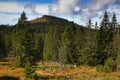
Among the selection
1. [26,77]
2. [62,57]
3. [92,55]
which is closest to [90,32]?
[92,55]

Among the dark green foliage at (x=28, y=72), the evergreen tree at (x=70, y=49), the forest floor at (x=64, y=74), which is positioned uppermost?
the evergreen tree at (x=70, y=49)

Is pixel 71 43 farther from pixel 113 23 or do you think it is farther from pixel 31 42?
pixel 31 42

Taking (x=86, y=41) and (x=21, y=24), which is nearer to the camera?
(x=21, y=24)

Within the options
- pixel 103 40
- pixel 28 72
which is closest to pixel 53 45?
pixel 103 40

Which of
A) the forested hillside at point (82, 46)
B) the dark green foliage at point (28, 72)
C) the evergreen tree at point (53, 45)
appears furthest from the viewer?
the evergreen tree at point (53, 45)

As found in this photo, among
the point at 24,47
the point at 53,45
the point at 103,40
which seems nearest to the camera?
the point at 24,47

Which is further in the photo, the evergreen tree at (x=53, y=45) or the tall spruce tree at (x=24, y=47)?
the evergreen tree at (x=53, y=45)

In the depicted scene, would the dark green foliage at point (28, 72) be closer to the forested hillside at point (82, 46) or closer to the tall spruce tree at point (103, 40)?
the forested hillside at point (82, 46)

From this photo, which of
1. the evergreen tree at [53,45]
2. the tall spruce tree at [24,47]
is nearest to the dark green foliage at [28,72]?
the tall spruce tree at [24,47]

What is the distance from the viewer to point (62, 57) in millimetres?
72688

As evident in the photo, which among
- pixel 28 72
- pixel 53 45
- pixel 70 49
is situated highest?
pixel 53 45

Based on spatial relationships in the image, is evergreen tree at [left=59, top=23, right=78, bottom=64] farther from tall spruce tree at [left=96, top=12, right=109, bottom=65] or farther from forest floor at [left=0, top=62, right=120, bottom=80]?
forest floor at [left=0, top=62, right=120, bottom=80]

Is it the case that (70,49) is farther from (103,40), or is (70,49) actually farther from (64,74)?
(64,74)

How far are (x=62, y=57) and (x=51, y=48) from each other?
2725 cm
